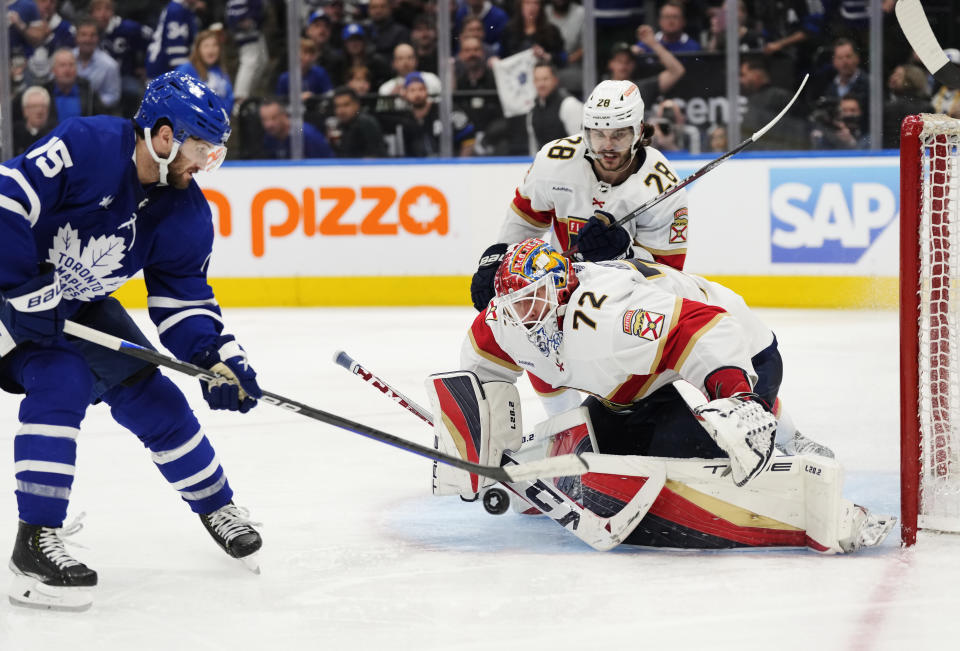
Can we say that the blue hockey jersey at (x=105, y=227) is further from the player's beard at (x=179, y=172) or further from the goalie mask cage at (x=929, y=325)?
the goalie mask cage at (x=929, y=325)

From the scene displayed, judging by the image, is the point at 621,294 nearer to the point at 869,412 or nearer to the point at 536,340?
the point at 536,340

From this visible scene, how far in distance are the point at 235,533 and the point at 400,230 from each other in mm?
4485

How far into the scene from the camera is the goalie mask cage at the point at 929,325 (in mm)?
2656

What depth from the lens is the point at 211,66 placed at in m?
7.36

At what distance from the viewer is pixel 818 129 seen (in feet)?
22.3

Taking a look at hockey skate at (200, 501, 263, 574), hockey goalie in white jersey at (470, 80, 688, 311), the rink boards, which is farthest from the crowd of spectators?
hockey skate at (200, 501, 263, 574)

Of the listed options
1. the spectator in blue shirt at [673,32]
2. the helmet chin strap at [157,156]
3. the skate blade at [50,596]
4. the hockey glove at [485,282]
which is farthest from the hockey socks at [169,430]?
the spectator in blue shirt at [673,32]

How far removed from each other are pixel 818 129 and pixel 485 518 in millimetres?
4355

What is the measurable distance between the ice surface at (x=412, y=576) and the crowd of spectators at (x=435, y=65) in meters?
3.22

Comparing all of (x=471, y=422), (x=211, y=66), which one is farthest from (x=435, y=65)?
(x=471, y=422)

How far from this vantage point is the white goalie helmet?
10.8 ft

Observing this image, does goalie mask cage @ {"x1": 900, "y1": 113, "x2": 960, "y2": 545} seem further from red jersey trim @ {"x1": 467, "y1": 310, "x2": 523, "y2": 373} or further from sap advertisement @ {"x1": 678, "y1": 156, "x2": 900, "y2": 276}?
sap advertisement @ {"x1": 678, "y1": 156, "x2": 900, "y2": 276}

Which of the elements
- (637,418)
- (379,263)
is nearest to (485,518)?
(637,418)

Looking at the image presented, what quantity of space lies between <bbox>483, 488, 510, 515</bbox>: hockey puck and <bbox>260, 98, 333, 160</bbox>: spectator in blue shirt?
4.54 metres
